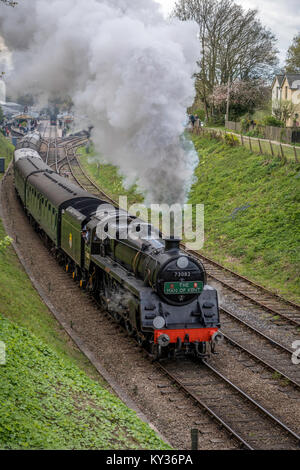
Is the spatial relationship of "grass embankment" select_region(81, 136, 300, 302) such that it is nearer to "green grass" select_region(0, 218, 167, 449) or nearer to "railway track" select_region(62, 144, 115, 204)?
"railway track" select_region(62, 144, 115, 204)

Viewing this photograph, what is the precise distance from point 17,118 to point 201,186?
4939 cm

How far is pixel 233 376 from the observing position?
1241 centimetres

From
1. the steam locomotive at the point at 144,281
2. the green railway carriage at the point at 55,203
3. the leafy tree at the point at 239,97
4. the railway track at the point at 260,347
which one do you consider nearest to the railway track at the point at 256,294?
the railway track at the point at 260,347

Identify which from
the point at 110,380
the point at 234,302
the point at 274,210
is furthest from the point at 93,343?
the point at 274,210

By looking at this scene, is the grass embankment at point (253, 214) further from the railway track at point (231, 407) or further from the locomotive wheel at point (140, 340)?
the railway track at point (231, 407)

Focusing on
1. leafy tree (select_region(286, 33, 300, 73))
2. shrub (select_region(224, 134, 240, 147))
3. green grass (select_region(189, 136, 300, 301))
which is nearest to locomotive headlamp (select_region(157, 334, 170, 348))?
green grass (select_region(189, 136, 300, 301))

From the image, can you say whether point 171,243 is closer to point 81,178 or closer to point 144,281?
point 144,281

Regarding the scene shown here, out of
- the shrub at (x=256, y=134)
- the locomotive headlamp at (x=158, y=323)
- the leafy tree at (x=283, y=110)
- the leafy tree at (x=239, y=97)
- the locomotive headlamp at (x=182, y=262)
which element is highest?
the leafy tree at (x=239, y=97)

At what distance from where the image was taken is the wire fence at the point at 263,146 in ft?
90.2

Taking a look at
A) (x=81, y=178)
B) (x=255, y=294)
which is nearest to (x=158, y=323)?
(x=255, y=294)

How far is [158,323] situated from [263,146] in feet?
68.8
